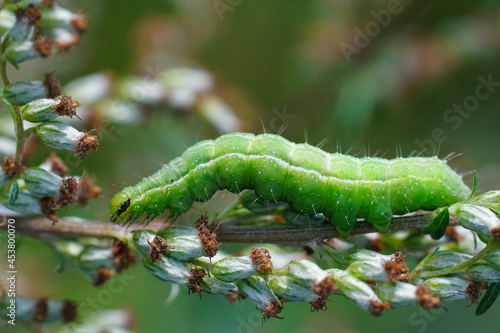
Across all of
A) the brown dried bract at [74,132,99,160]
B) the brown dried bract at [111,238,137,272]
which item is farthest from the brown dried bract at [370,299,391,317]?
the brown dried bract at [74,132,99,160]

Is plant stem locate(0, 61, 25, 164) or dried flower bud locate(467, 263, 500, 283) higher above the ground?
dried flower bud locate(467, 263, 500, 283)

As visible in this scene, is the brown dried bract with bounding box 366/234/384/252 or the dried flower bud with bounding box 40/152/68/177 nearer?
the dried flower bud with bounding box 40/152/68/177

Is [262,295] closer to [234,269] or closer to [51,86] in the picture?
[234,269]

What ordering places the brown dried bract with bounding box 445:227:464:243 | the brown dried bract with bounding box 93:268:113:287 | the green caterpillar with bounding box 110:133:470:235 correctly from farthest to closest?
the brown dried bract with bounding box 93:268:113:287, the brown dried bract with bounding box 445:227:464:243, the green caterpillar with bounding box 110:133:470:235

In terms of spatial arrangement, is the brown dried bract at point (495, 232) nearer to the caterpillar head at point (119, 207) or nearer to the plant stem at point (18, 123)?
the caterpillar head at point (119, 207)

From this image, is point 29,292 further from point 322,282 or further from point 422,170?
point 422,170

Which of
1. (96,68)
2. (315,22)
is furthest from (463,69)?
(96,68)

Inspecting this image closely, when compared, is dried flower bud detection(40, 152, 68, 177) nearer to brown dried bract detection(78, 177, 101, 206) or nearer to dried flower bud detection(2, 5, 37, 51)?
brown dried bract detection(78, 177, 101, 206)

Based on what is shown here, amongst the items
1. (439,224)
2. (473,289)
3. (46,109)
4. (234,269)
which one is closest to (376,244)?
(439,224)
